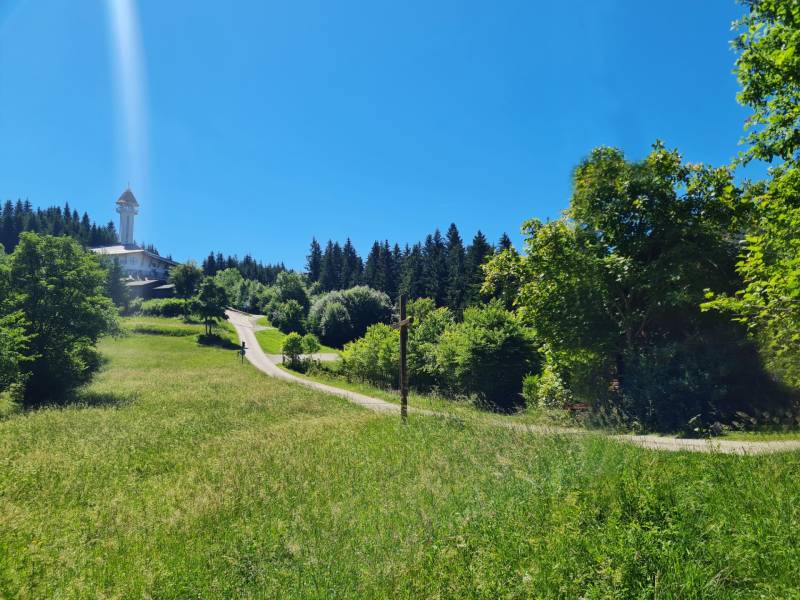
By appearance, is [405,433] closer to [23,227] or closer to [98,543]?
[98,543]

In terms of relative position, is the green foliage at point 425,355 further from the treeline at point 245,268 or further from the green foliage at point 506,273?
the treeline at point 245,268

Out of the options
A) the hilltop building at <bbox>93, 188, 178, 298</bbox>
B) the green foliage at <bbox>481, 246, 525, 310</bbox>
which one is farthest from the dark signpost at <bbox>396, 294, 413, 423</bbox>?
the hilltop building at <bbox>93, 188, 178, 298</bbox>

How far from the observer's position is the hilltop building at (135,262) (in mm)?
102562

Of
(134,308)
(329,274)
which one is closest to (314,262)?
(329,274)

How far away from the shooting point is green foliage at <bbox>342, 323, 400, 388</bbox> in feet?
102

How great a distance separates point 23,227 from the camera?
442 feet

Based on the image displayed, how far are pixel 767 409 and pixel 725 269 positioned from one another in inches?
174

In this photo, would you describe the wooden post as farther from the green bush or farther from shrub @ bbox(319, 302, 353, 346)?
the green bush

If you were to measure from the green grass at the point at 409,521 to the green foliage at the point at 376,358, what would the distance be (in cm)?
1939

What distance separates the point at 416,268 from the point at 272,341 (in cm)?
3641

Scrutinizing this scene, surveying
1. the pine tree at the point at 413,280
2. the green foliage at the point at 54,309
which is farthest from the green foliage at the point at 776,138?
the pine tree at the point at 413,280

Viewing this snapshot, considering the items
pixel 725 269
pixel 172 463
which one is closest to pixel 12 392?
pixel 172 463

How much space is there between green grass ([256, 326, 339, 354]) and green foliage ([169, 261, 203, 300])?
21167 mm

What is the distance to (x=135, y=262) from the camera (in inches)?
4943
